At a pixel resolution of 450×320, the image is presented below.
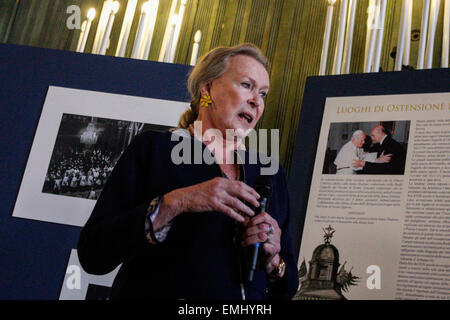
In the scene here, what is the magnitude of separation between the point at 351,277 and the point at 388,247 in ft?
0.85

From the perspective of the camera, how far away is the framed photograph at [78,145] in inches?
137

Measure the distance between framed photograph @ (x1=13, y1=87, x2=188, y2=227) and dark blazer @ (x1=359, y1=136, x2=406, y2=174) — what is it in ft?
4.00

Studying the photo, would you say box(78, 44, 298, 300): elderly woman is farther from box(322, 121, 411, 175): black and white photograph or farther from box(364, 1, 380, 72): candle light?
box(364, 1, 380, 72): candle light

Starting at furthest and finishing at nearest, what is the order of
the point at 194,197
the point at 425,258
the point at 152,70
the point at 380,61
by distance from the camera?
1. the point at 380,61
2. the point at 152,70
3. the point at 425,258
4. the point at 194,197

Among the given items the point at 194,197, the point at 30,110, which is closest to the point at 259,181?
the point at 194,197

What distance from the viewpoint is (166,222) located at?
1.58 meters

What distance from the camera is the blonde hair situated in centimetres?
208

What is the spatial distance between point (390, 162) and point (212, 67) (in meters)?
1.55

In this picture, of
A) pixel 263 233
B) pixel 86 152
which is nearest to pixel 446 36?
pixel 86 152

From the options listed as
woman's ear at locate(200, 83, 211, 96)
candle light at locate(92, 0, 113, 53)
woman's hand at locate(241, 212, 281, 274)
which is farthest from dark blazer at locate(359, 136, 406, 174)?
candle light at locate(92, 0, 113, 53)

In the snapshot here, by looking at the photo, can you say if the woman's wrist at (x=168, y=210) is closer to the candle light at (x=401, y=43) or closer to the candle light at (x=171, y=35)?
the candle light at (x=401, y=43)

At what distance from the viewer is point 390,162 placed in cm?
322

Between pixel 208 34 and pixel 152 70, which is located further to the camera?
pixel 208 34

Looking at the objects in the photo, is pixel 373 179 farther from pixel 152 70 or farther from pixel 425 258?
pixel 152 70
